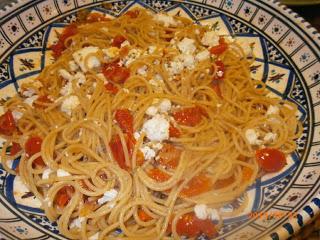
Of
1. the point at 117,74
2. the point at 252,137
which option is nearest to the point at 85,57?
the point at 117,74

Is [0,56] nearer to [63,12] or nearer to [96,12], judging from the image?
[63,12]

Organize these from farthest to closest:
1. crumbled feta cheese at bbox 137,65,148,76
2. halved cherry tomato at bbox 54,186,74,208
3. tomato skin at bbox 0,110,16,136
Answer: crumbled feta cheese at bbox 137,65,148,76 < tomato skin at bbox 0,110,16,136 < halved cherry tomato at bbox 54,186,74,208

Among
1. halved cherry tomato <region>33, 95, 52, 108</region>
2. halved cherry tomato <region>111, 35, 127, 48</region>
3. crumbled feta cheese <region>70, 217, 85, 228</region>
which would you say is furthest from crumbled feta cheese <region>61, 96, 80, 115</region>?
crumbled feta cheese <region>70, 217, 85, 228</region>

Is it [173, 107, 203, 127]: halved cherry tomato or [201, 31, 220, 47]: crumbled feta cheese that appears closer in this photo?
[173, 107, 203, 127]: halved cherry tomato

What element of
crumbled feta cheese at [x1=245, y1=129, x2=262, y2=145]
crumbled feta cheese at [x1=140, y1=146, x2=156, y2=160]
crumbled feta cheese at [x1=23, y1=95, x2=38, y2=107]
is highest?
crumbled feta cheese at [x1=23, y1=95, x2=38, y2=107]

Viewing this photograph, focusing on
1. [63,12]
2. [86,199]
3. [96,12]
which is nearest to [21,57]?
[63,12]

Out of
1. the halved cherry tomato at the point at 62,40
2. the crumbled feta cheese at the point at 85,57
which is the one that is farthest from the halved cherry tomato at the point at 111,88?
the halved cherry tomato at the point at 62,40

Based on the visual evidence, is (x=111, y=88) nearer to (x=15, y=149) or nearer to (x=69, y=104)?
(x=69, y=104)

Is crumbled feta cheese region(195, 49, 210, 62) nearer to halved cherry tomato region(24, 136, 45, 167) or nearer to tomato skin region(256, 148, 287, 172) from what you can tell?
tomato skin region(256, 148, 287, 172)
